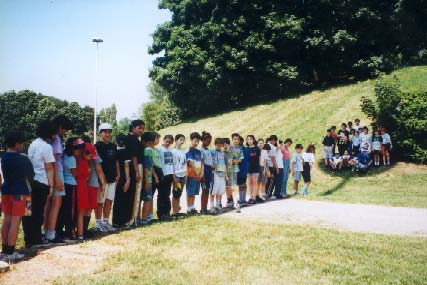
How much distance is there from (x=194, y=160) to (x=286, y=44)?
79.8 feet

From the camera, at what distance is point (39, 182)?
631 cm

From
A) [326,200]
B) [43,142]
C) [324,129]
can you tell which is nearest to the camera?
[43,142]

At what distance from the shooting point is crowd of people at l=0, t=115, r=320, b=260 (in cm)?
598

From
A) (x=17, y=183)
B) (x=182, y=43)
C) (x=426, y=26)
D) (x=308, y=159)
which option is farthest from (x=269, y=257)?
(x=426, y=26)

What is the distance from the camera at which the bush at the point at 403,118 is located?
56.5ft

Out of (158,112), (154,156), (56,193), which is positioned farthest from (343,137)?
(158,112)

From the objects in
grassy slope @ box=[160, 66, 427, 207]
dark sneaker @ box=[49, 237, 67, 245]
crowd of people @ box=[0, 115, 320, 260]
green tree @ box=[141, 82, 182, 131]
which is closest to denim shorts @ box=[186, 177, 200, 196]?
crowd of people @ box=[0, 115, 320, 260]

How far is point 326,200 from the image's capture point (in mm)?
12617

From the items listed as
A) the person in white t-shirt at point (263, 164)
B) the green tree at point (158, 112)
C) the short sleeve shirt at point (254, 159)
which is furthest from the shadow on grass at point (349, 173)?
the green tree at point (158, 112)

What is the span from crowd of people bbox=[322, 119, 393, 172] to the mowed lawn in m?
10.7

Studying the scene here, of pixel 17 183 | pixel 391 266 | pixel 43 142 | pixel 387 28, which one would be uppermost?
pixel 387 28

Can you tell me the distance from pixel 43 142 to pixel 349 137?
15.2 m

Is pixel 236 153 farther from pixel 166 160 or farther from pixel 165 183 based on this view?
pixel 165 183

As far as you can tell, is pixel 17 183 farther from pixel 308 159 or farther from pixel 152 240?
Answer: pixel 308 159
